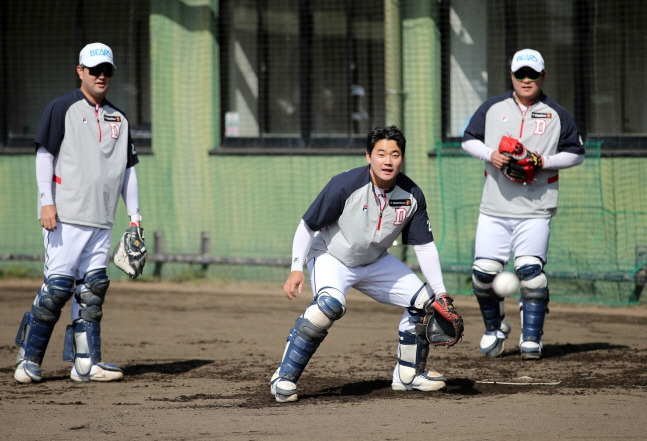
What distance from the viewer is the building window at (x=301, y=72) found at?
1325 cm

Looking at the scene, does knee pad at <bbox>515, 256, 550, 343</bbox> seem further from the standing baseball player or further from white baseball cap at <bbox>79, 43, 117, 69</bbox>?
white baseball cap at <bbox>79, 43, 117, 69</bbox>

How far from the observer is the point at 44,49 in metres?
14.9

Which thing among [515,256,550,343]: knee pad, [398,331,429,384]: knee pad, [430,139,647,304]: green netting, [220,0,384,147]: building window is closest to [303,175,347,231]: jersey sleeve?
[398,331,429,384]: knee pad

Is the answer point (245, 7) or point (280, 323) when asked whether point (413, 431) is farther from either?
point (245, 7)

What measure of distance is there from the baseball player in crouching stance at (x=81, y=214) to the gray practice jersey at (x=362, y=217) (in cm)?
162

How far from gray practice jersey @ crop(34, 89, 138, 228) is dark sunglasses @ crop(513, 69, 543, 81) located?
10.4 feet

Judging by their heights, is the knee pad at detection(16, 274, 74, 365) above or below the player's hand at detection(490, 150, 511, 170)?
below

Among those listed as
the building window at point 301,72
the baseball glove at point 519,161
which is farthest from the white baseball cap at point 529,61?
the building window at point 301,72

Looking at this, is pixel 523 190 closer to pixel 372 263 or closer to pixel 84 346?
pixel 372 263

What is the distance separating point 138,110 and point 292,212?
275cm

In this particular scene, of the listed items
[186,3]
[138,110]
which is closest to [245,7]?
[186,3]

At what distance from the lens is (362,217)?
21.6ft

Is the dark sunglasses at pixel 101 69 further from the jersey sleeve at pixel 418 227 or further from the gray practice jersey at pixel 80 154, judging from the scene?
the jersey sleeve at pixel 418 227

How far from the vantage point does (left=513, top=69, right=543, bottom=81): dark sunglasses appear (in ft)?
27.0
